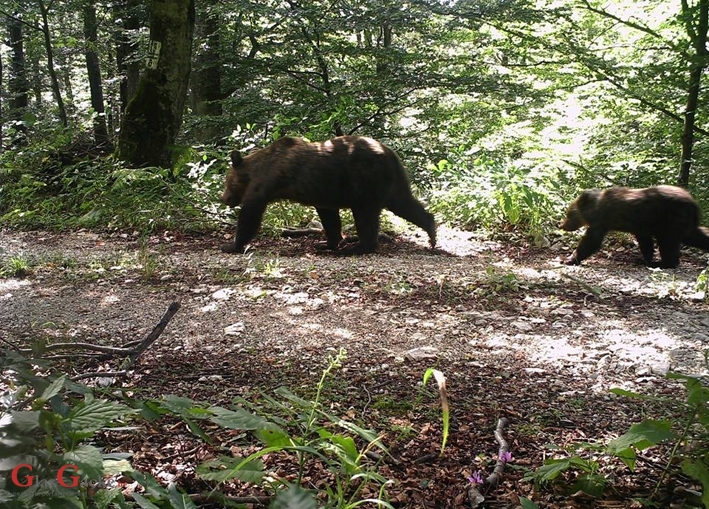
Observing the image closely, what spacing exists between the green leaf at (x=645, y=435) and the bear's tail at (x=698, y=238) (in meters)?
5.51

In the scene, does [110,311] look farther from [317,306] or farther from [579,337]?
[579,337]

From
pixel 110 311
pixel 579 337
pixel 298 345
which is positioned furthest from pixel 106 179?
pixel 579 337

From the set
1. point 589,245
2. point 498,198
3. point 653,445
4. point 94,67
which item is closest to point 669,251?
point 589,245

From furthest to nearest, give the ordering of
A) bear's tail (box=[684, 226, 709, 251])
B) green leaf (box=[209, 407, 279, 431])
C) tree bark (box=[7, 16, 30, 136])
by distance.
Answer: tree bark (box=[7, 16, 30, 136]), bear's tail (box=[684, 226, 709, 251]), green leaf (box=[209, 407, 279, 431])

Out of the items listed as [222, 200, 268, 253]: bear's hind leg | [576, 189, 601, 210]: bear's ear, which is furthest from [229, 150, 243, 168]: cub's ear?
[576, 189, 601, 210]: bear's ear

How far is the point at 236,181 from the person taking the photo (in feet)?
24.6

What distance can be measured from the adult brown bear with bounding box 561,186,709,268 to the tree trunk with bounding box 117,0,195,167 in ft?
21.0

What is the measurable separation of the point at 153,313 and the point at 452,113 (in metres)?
7.74

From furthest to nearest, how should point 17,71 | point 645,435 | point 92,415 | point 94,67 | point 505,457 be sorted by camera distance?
point 17,71, point 94,67, point 505,457, point 645,435, point 92,415

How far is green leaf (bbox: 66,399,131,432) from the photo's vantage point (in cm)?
146

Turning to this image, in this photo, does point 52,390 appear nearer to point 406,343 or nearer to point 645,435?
point 645,435

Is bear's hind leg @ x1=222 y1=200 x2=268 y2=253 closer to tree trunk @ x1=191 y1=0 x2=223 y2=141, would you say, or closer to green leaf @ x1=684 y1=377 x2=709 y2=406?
tree trunk @ x1=191 y1=0 x2=223 y2=141

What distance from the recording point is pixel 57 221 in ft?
26.9

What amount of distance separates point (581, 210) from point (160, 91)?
6487 millimetres
